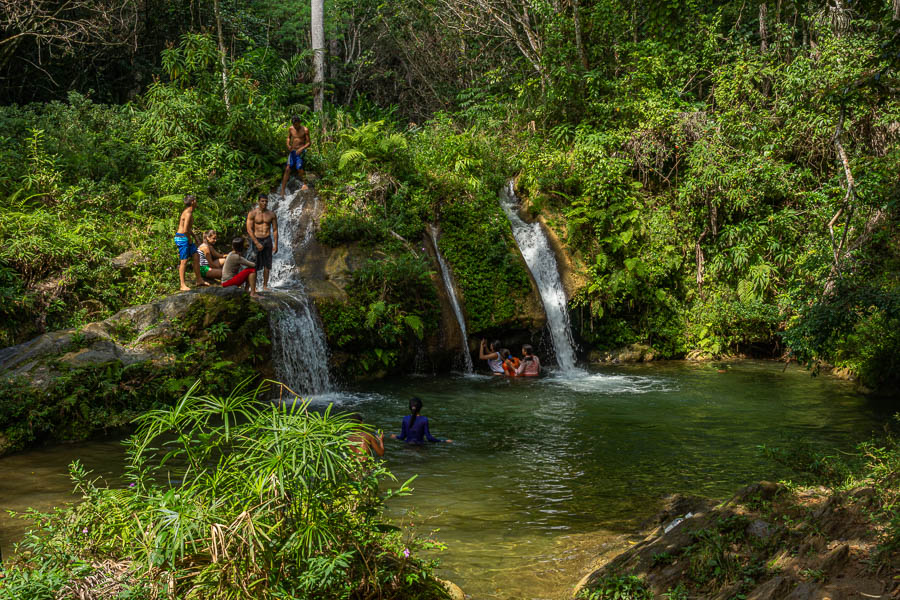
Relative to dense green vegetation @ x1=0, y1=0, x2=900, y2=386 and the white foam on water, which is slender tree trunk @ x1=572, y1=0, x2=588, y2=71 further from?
the white foam on water

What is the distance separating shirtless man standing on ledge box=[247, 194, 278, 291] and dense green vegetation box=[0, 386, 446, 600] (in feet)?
30.7

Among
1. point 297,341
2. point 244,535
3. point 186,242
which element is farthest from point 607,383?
point 244,535

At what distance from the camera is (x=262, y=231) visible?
13203mm

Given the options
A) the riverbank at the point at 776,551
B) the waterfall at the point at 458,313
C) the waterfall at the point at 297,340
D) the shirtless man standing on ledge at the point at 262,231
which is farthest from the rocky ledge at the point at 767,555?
the shirtless man standing on ledge at the point at 262,231

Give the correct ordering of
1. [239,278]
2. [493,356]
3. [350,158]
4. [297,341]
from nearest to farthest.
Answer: [239,278], [297,341], [493,356], [350,158]

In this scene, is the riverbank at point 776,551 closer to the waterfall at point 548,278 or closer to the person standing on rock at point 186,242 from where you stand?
the person standing on rock at point 186,242

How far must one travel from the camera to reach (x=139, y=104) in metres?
19.2

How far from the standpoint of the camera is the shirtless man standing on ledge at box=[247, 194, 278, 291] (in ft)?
43.3

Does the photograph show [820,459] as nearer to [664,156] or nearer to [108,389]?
[108,389]

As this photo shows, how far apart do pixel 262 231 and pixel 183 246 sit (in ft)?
4.90

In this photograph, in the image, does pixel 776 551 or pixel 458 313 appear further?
pixel 458 313

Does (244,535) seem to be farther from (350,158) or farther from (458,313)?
(350,158)

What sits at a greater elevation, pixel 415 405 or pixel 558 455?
pixel 415 405

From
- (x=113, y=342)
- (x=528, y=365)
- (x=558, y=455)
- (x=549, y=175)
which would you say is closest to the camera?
(x=558, y=455)
